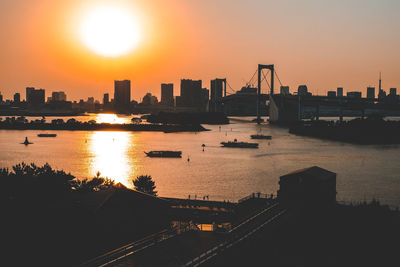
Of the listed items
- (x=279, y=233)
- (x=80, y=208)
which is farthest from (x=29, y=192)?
(x=279, y=233)

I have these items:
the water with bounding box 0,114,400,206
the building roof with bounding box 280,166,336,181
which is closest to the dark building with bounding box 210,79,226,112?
the water with bounding box 0,114,400,206

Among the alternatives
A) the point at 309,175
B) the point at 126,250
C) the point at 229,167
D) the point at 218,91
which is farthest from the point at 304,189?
the point at 218,91

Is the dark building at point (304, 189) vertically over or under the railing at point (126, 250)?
over

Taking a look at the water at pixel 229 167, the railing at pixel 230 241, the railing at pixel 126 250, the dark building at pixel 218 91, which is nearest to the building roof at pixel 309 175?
the railing at pixel 230 241

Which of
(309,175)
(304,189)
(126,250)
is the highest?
(309,175)

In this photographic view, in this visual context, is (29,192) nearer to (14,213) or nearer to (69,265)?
(14,213)

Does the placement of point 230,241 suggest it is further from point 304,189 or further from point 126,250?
point 304,189

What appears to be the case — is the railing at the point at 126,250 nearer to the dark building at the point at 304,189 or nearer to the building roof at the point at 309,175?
the dark building at the point at 304,189

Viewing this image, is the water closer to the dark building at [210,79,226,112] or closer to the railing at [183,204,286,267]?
the railing at [183,204,286,267]
